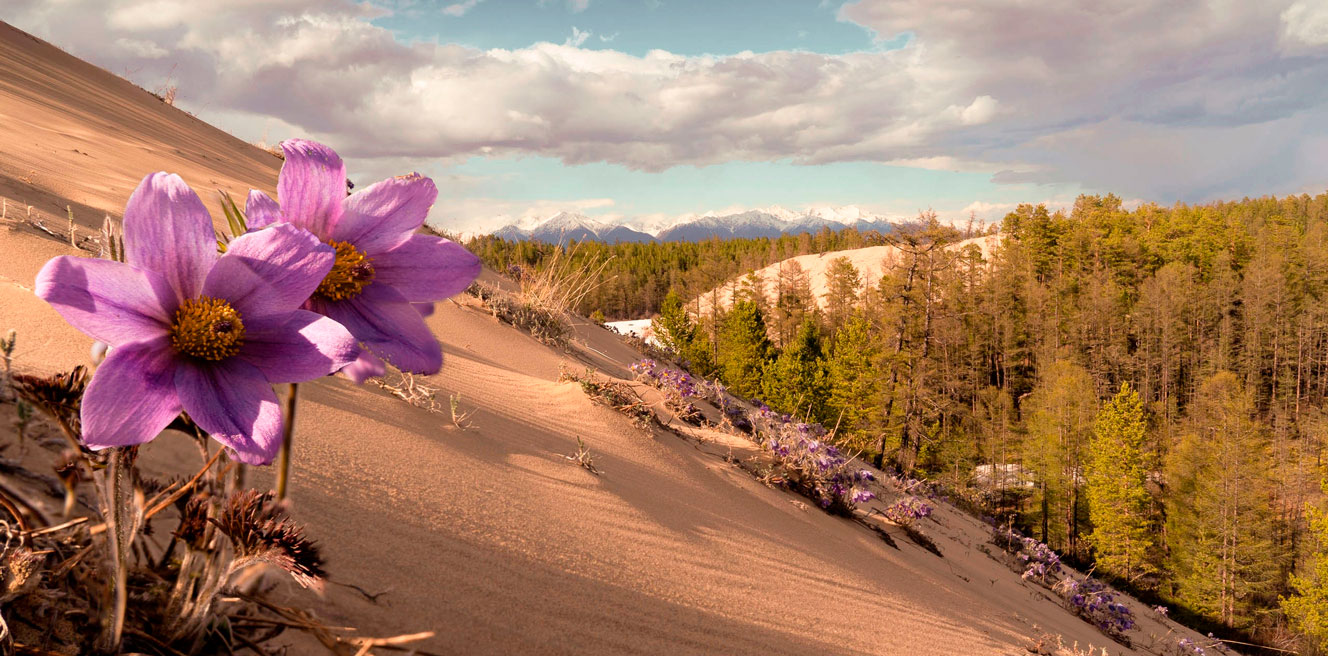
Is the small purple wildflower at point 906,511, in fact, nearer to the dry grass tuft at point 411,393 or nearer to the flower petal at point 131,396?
the dry grass tuft at point 411,393

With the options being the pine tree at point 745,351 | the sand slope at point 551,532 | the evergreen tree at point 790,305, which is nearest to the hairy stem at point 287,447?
the sand slope at point 551,532

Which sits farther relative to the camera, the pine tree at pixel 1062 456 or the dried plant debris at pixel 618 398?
the pine tree at pixel 1062 456

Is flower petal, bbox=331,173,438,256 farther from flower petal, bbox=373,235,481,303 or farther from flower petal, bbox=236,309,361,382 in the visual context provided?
flower petal, bbox=236,309,361,382

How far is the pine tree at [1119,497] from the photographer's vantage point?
36.7 m

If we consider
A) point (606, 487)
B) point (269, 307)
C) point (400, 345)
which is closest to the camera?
point (269, 307)

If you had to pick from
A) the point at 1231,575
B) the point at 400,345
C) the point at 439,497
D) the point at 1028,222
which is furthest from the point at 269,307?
the point at 1028,222

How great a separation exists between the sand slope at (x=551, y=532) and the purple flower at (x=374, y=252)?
646 mm

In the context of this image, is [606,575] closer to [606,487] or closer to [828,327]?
[606,487]

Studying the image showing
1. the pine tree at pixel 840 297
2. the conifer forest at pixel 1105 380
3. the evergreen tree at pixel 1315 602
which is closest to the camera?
the evergreen tree at pixel 1315 602

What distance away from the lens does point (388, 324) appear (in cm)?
77

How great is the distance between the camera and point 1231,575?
3906cm

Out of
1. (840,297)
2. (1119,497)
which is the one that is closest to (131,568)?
(1119,497)

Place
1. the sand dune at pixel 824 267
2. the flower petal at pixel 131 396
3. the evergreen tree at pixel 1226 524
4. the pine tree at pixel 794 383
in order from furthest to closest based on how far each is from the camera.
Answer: the sand dune at pixel 824 267 < the evergreen tree at pixel 1226 524 < the pine tree at pixel 794 383 < the flower petal at pixel 131 396

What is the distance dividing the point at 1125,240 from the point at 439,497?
3158 inches
